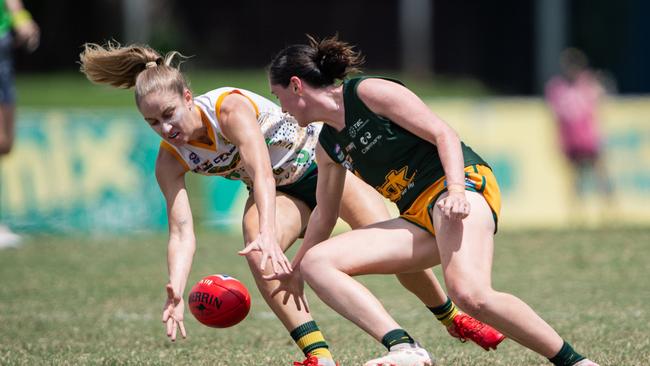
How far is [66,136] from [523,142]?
505 centimetres

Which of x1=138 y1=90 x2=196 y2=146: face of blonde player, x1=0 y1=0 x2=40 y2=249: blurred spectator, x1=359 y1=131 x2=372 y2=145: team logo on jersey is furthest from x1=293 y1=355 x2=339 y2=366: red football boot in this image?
x1=0 y1=0 x2=40 y2=249: blurred spectator

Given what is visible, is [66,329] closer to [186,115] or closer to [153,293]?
[153,293]

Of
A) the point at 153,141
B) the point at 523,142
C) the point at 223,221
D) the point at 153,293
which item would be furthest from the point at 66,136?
the point at 523,142

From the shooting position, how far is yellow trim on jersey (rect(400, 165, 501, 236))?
4.78 meters

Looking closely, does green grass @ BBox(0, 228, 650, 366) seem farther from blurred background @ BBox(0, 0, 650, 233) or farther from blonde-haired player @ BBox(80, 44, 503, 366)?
blurred background @ BBox(0, 0, 650, 233)

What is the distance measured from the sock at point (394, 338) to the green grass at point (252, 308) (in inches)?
32.6

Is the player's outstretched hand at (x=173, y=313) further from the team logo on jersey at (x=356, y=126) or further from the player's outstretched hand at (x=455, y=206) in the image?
the player's outstretched hand at (x=455, y=206)

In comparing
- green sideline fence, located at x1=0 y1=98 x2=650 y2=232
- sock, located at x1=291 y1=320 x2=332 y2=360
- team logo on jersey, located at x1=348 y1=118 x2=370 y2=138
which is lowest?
green sideline fence, located at x1=0 y1=98 x2=650 y2=232

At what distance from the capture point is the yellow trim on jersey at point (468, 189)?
15.7ft

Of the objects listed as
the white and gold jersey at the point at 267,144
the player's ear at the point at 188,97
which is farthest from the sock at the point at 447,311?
the player's ear at the point at 188,97

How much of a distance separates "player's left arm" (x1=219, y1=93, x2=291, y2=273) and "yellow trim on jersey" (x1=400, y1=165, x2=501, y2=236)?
622 millimetres

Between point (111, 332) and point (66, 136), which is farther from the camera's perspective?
point (66, 136)

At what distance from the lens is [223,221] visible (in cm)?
1211

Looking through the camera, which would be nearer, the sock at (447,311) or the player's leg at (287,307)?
the player's leg at (287,307)
